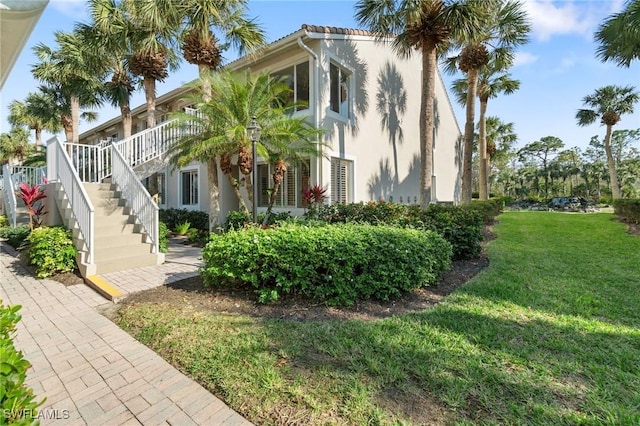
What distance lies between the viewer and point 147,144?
34.2 ft

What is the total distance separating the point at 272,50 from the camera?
1048 cm

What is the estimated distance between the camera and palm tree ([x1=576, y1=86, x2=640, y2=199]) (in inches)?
974

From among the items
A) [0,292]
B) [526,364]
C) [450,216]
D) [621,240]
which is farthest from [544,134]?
[0,292]

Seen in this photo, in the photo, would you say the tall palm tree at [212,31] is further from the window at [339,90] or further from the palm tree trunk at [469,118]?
the palm tree trunk at [469,118]

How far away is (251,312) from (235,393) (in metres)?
1.95

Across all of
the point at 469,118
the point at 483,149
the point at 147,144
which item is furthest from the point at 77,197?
the point at 483,149

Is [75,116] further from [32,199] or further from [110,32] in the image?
[32,199]

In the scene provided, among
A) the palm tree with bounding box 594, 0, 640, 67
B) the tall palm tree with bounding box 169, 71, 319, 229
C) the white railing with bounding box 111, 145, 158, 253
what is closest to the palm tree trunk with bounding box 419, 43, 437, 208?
the tall palm tree with bounding box 169, 71, 319, 229

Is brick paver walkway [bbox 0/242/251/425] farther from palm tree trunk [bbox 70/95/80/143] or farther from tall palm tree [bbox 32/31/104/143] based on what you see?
palm tree trunk [bbox 70/95/80/143]

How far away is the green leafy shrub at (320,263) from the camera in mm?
4902

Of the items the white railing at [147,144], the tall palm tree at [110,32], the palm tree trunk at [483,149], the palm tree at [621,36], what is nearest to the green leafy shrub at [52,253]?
the white railing at [147,144]

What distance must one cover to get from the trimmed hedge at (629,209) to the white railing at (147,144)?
1922 centimetres

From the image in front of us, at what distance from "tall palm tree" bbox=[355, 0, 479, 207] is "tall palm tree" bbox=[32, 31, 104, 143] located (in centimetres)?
1168

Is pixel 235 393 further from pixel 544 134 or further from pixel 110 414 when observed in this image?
pixel 544 134
